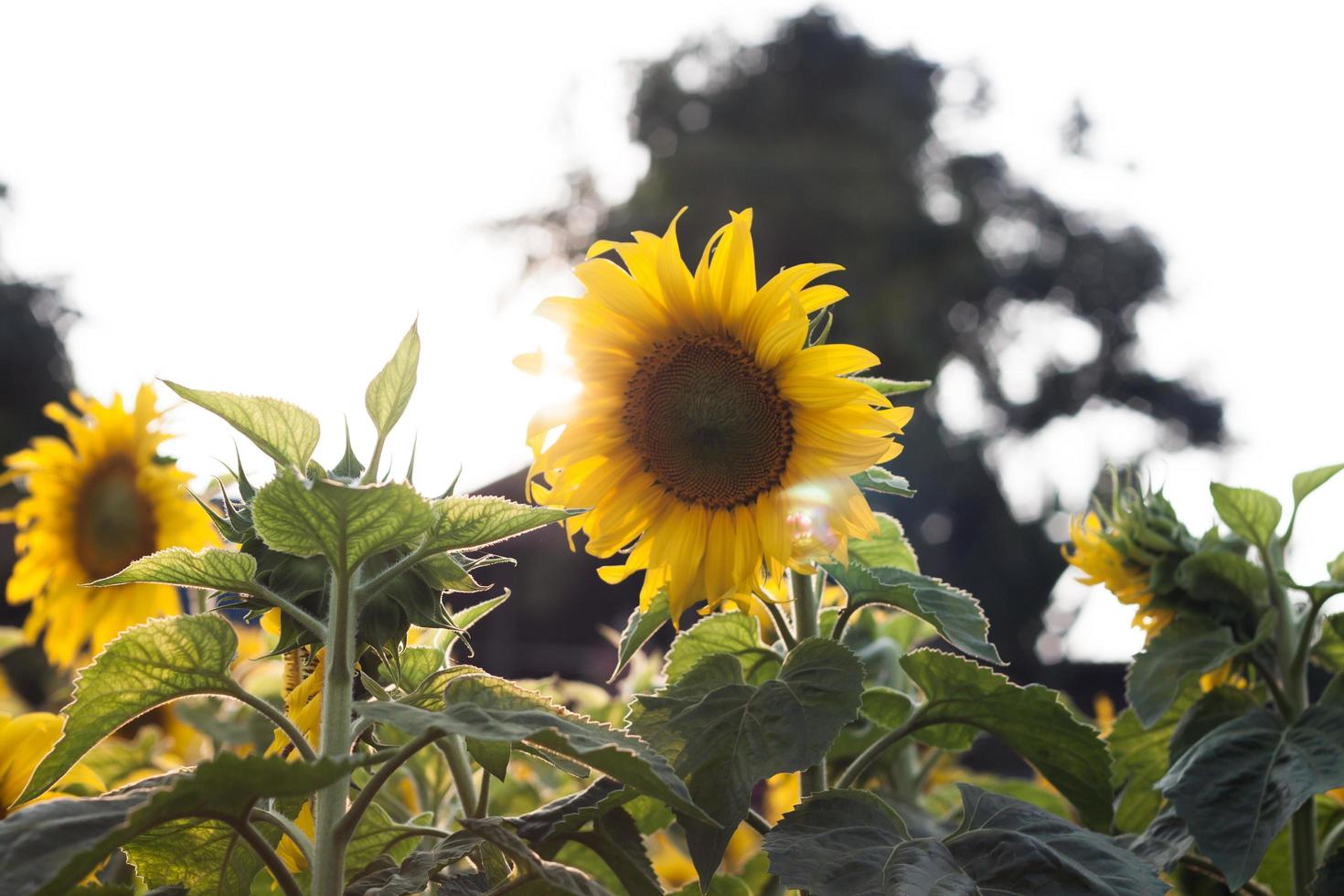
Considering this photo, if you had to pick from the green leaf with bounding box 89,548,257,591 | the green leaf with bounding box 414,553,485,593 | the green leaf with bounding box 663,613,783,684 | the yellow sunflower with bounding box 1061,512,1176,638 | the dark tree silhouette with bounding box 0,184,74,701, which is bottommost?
the green leaf with bounding box 89,548,257,591

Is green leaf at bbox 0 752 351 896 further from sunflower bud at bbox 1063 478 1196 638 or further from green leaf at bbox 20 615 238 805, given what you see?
sunflower bud at bbox 1063 478 1196 638

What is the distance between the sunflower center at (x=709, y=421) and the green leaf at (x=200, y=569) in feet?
1.22

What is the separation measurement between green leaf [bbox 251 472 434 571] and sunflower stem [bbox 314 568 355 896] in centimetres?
2

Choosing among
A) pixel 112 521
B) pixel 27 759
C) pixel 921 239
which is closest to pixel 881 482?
pixel 27 759

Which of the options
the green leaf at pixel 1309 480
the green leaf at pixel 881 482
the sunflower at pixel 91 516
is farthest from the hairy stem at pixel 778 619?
the sunflower at pixel 91 516

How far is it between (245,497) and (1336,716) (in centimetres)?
76

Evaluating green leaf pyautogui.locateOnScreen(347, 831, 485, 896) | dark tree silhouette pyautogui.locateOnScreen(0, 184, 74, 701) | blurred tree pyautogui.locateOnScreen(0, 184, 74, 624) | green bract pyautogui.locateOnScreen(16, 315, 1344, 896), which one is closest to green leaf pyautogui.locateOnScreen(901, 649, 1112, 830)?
green bract pyautogui.locateOnScreen(16, 315, 1344, 896)

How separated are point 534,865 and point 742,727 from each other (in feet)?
0.61

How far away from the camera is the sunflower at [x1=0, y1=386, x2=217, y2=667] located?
68.4 inches

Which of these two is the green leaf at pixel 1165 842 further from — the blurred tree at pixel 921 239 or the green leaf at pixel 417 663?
the blurred tree at pixel 921 239

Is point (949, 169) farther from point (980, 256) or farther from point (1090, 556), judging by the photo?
point (1090, 556)

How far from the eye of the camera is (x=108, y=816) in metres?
0.50

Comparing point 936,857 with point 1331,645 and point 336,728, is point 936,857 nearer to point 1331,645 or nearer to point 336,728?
point 336,728

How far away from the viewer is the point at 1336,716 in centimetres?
86
